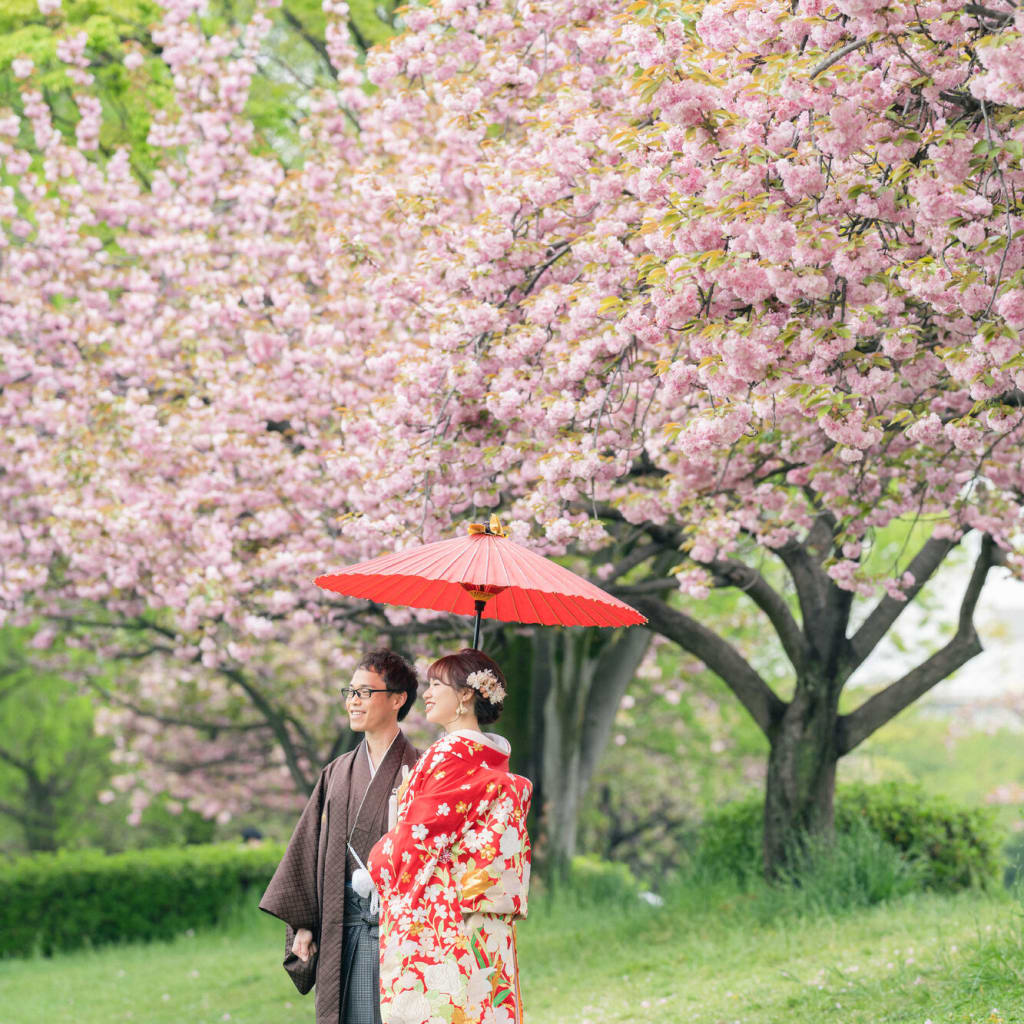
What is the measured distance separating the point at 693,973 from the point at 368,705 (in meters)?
4.09

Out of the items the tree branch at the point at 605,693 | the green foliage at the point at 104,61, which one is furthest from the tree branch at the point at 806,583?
the green foliage at the point at 104,61

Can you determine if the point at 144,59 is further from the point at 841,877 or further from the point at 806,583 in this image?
the point at 841,877

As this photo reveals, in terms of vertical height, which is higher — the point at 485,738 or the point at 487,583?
the point at 487,583

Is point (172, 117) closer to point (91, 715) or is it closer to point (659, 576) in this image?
point (659, 576)

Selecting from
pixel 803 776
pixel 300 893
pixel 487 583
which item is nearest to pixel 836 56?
pixel 487 583

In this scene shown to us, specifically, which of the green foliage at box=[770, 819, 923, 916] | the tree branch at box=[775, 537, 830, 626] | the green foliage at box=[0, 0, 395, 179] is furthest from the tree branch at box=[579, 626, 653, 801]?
the green foliage at box=[0, 0, 395, 179]

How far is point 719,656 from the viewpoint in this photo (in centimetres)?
994

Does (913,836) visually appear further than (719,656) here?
Yes

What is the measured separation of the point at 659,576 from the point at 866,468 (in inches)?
198

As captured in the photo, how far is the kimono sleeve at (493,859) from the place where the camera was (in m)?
3.97

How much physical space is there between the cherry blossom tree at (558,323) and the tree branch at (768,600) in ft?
0.09

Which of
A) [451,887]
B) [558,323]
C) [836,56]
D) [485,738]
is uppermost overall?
[836,56]

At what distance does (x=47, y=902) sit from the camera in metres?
13.6

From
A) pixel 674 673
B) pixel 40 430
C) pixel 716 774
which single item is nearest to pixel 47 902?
pixel 40 430
